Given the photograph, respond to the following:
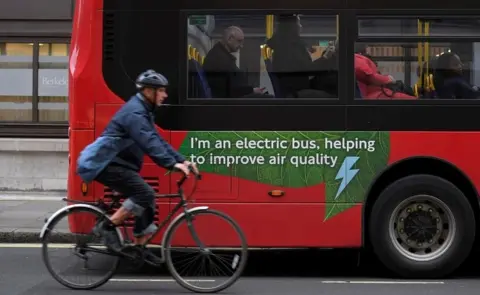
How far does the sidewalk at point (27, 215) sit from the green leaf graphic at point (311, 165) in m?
1.74

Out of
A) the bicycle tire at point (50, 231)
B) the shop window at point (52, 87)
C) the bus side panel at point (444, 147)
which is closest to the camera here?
the bicycle tire at point (50, 231)

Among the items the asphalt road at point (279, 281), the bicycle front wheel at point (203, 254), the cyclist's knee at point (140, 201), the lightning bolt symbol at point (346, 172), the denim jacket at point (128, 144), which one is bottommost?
the asphalt road at point (279, 281)

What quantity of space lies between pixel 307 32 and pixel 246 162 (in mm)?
1432

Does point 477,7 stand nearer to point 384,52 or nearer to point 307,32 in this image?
point 384,52

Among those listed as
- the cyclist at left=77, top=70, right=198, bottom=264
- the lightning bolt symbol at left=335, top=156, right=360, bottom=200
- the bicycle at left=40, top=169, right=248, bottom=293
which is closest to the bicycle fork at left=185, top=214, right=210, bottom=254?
the bicycle at left=40, top=169, right=248, bottom=293

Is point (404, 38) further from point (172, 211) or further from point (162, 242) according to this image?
point (162, 242)

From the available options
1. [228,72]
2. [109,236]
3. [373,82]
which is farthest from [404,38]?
[109,236]

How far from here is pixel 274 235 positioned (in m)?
6.93

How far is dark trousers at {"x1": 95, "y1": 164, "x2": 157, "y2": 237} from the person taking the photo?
6.27m

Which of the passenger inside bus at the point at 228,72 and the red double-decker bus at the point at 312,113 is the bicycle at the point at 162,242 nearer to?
the red double-decker bus at the point at 312,113

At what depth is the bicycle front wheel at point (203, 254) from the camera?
20.8 ft

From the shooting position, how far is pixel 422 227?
7.00 m

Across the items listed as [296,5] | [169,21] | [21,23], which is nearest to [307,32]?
[296,5]

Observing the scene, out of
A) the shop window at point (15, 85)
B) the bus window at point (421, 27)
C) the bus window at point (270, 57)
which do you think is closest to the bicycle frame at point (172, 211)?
the bus window at point (270, 57)
